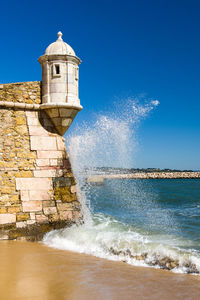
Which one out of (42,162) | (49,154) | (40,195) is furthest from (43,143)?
(40,195)

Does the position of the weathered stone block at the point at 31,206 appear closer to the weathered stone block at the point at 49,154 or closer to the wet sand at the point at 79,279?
the wet sand at the point at 79,279

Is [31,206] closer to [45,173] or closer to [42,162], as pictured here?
[45,173]

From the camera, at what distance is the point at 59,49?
24.8 feet

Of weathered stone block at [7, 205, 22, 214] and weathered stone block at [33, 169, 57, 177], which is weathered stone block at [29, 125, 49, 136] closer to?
weathered stone block at [33, 169, 57, 177]

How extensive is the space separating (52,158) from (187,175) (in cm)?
6745

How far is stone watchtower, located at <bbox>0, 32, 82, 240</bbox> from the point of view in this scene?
6859 mm

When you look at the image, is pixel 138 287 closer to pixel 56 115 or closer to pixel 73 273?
pixel 73 273

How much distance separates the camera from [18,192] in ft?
22.7

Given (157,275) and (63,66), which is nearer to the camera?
(157,275)

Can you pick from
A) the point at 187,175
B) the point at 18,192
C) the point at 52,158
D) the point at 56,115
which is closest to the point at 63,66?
the point at 56,115

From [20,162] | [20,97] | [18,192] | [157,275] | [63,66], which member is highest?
[63,66]

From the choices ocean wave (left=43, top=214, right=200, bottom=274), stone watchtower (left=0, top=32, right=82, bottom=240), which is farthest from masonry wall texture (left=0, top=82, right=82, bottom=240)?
ocean wave (left=43, top=214, right=200, bottom=274)

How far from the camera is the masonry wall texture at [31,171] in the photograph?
682 centimetres

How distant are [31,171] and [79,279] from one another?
10.3 ft
